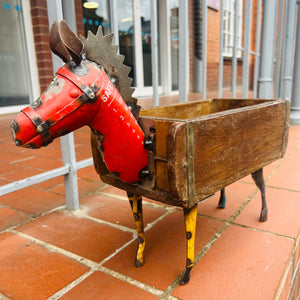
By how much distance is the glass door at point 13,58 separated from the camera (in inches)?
141

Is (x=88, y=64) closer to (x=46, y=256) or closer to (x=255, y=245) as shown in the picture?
(x=46, y=256)

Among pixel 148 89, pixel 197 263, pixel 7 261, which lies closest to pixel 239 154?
pixel 197 263

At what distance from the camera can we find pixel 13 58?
3729 mm

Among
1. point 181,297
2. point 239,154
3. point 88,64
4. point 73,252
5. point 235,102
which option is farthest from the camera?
point 235,102

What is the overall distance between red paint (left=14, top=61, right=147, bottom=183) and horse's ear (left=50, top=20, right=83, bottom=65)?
5cm

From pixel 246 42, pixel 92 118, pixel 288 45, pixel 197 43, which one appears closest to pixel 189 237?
pixel 92 118

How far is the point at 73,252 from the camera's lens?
47.8 inches

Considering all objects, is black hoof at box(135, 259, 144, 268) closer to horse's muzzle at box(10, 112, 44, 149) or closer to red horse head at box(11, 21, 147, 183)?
red horse head at box(11, 21, 147, 183)

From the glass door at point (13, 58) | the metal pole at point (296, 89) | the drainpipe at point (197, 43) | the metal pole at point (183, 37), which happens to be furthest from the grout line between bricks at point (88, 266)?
the drainpipe at point (197, 43)

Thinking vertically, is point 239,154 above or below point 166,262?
above

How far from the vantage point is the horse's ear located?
0.71 m

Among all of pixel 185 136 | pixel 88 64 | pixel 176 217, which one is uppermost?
pixel 88 64

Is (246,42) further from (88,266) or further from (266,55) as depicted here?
(88,266)

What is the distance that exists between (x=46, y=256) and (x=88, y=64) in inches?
31.6
